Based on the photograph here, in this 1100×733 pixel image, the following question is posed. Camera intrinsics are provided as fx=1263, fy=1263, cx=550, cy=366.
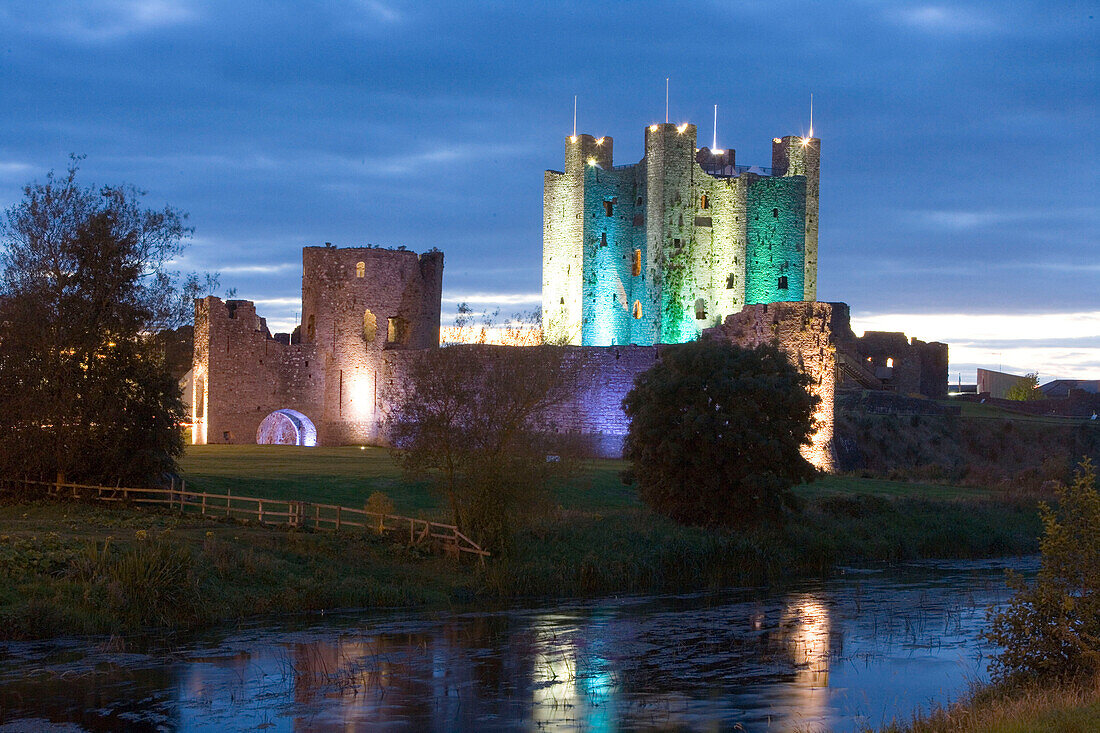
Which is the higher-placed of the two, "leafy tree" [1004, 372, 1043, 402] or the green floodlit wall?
the green floodlit wall

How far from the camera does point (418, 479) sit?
115 ft

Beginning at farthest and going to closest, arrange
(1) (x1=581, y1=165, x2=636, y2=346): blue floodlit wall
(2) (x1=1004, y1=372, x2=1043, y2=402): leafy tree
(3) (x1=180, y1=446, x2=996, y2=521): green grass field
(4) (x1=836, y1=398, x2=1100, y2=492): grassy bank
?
1. (2) (x1=1004, y1=372, x2=1043, y2=402): leafy tree
2. (1) (x1=581, y1=165, x2=636, y2=346): blue floodlit wall
3. (4) (x1=836, y1=398, x2=1100, y2=492): grassy bank
4. (3) (x1=180, y1=446, x2=996, y2=521): green grass field

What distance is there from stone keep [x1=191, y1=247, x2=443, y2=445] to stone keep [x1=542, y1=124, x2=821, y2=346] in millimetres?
10412

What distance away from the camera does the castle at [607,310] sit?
48656mm

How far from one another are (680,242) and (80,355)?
1461 inches

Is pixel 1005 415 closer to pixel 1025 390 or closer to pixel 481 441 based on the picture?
pixel 1025 390

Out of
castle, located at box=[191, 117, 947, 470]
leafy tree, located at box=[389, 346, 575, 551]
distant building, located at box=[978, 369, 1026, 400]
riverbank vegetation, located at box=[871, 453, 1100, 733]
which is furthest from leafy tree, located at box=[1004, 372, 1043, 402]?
riverbank vegetation, located at box=[871, 453, 1100, 733]

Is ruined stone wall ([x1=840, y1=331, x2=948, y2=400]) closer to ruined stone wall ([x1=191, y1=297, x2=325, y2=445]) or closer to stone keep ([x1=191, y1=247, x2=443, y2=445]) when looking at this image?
stone keep ([x1=191, y1=247, x2=443, y2=445])

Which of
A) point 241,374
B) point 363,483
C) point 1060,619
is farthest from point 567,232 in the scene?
point 1060,619

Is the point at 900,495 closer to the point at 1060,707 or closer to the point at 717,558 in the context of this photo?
the point at 717,558

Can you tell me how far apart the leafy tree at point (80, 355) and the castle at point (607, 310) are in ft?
35.0

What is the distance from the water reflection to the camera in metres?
16.0

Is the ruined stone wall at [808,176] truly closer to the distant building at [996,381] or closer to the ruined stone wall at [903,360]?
the ruined stone wall at [903,360]

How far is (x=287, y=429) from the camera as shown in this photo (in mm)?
54000
